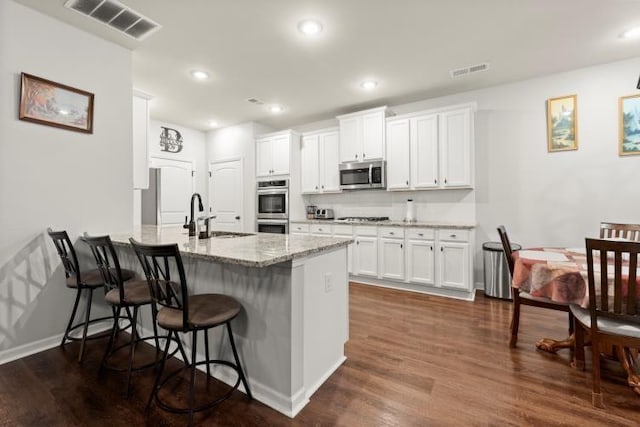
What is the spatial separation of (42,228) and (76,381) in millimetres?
1313

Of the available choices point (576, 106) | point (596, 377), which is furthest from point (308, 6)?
point (576, 106)

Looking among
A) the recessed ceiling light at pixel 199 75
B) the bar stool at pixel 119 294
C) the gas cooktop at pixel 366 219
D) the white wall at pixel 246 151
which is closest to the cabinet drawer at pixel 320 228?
the gas cooktop at pixel 366 219

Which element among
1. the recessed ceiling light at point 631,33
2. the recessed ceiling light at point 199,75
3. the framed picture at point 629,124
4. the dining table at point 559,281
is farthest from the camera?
the recessed ceiling light at point 199,75

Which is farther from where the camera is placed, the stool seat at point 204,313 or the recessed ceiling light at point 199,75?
the recessed ceiling light at point 199,75

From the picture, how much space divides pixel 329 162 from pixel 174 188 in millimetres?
3058

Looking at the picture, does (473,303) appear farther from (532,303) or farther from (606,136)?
(606,136)

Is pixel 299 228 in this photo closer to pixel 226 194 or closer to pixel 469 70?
pixel 226 194

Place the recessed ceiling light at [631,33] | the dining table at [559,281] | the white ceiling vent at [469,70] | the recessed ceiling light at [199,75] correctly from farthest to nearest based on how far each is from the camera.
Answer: the recessed ceiling light at [199,75] → the white ceiling vent at [469,70] → the recessed ceiling light at [631,33] → the dining table at [559,281]

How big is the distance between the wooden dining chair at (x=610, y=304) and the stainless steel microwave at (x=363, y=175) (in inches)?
114

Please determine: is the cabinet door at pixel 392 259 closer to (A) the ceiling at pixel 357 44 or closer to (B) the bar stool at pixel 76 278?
(A) the ceiling at pixel 357 44

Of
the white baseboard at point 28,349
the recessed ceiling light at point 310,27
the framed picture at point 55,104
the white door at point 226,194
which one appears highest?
the recessed ceiling light at point 310,27

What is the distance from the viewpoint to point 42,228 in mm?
2420

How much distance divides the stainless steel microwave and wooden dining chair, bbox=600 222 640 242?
246cm

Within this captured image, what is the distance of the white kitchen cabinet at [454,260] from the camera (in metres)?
3.57
